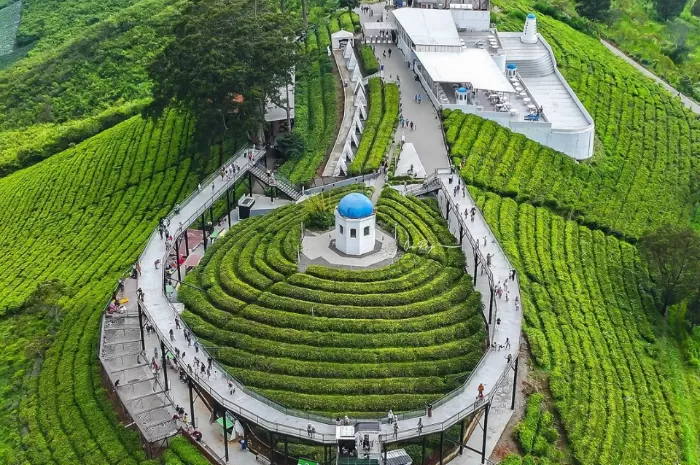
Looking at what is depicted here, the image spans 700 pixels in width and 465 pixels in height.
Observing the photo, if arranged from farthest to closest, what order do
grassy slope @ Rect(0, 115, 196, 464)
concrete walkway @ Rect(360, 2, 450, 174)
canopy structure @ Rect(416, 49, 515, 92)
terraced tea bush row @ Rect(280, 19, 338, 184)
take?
canopy structure @ Rect(416, 49, 515, 92) < concrete walkway @ Rect(360, 2, 450, 174) < terraced tea bush row @ Rect(280, 19, 338, 184) < grassy slope @ Rect(0, 115, 196, 464)

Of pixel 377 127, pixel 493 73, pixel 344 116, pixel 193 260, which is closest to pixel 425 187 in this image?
pixel 377 127

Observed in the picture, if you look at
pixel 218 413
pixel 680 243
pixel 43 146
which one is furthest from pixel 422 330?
pixel 43 146

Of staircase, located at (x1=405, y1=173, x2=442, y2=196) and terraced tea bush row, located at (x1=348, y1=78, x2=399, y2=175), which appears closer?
staircase, located at (x1=405, y1=173, x2=442, y2=196)

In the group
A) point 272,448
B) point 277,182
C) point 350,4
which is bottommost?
point 272,448

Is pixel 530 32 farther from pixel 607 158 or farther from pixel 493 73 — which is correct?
pixel 607 158

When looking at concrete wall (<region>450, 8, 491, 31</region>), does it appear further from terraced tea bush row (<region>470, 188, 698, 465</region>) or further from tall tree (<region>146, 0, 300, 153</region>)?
terraced tea bush row (<region>470, 188, 698, 465</region>)

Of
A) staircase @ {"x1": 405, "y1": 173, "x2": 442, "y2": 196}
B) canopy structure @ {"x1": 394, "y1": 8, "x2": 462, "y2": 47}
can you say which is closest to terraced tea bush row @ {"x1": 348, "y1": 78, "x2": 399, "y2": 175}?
staircase @ {"x1": 405, "y1": 173, "x2": 442, "y2": 196}
